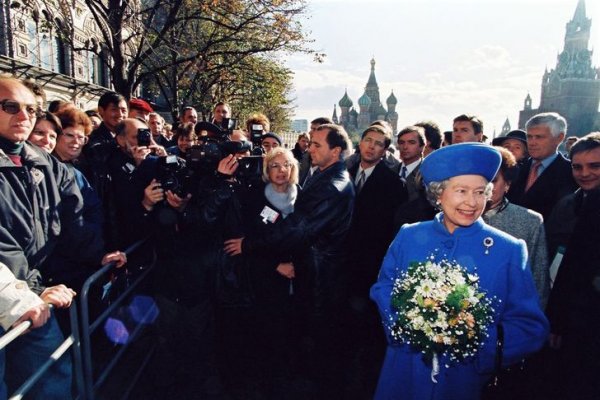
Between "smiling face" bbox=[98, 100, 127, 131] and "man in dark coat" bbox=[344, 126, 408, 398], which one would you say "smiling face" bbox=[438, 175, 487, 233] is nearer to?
"man in dark coat" bbox=[344, 126, 408, 398]

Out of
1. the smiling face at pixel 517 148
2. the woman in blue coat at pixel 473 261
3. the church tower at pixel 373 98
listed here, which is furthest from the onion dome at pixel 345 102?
the woman in blue coat at pixel 473 261

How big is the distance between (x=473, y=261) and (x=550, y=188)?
9.41 ft

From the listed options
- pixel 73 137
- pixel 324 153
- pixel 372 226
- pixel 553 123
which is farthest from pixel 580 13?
pixel 73 137

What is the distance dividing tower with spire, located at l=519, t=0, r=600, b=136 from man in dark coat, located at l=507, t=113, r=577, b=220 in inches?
4313

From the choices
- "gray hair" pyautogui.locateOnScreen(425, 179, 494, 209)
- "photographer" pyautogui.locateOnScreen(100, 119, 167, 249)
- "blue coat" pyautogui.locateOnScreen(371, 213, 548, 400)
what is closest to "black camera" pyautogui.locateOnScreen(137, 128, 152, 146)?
"photographer" pyautogui.locateOnScreen(100, 119, 167, 249)

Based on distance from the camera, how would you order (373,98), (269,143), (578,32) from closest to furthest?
1. (269,143)
2. (578,32)
3. (373,98)

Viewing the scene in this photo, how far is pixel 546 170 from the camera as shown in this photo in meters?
4.36

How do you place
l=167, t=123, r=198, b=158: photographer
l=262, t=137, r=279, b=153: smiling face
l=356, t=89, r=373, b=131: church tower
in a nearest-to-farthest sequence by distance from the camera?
l=167, t=123, r=198, b=158: photographer, l=262, t=137, r=279, b=153: smiling face, l=356, t=89, r=373, b=131: church tower

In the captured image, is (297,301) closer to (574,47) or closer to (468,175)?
(468,175)

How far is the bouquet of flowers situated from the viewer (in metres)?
1.74

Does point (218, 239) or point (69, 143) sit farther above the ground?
point (69, 143)

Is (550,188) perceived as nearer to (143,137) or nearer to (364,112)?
(143,137)

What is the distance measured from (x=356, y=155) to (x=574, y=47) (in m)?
134

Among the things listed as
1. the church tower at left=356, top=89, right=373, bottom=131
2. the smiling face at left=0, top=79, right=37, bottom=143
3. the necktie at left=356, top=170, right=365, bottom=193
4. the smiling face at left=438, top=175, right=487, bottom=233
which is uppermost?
the church tower at left=356, top=89, right=373, bottom=131
